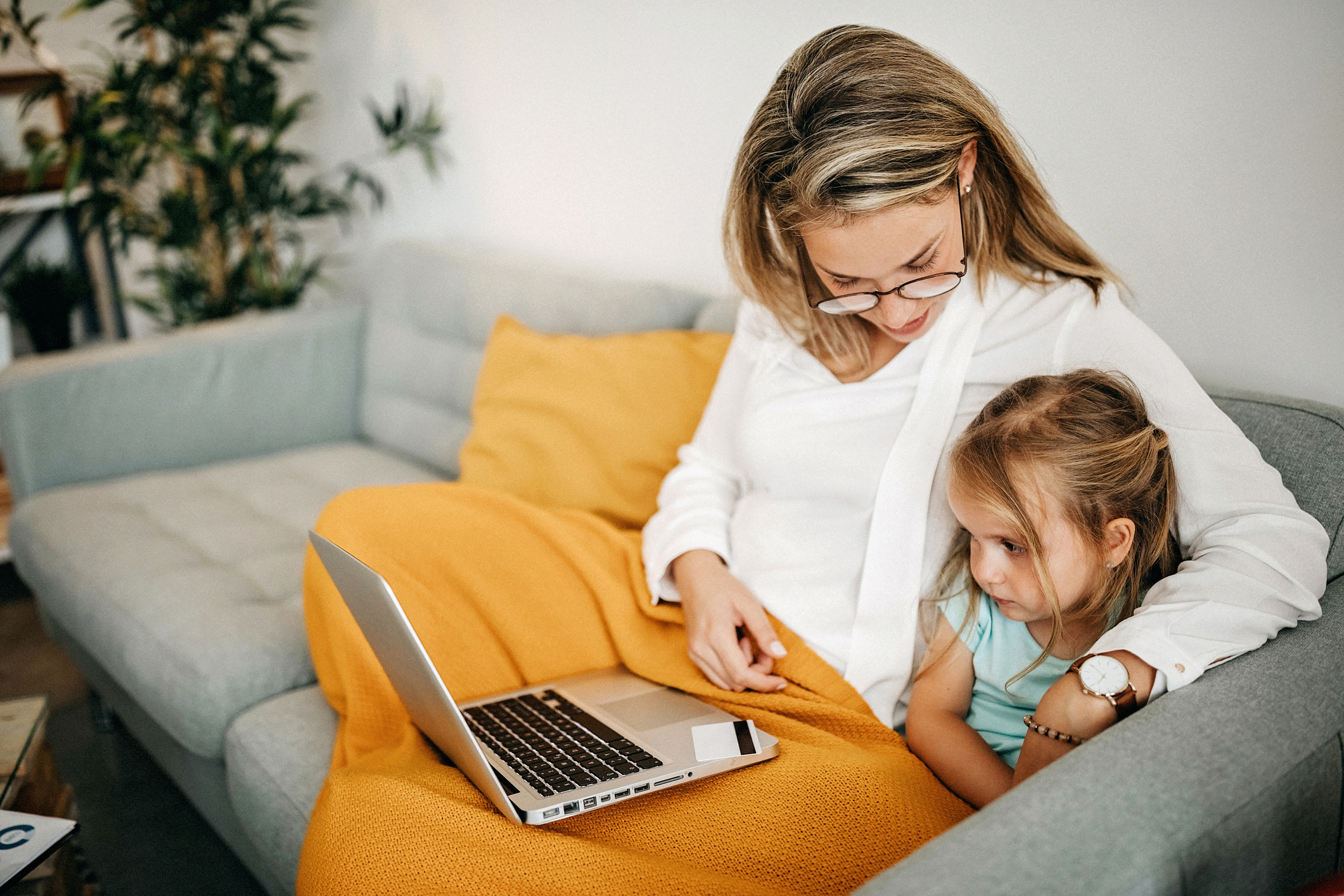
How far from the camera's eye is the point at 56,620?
196 cm

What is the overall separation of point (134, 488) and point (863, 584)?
1735mm

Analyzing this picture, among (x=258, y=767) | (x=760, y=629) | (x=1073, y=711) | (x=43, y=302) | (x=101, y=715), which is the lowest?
(x=101, y=715)

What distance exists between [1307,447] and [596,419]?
998mm

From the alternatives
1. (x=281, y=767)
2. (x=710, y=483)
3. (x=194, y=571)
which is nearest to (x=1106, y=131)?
(x=710, y=483)

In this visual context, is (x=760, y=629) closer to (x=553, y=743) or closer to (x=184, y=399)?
(x=553, y=743)

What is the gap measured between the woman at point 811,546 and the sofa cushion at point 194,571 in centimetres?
23

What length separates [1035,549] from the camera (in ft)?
2.99

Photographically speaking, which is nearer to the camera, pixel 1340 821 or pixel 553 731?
pixel 1340 821

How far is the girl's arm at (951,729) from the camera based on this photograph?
0.96 metres

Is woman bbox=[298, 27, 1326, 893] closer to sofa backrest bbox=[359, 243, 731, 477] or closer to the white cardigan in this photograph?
the white cardigan

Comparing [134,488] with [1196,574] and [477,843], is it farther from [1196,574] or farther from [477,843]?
[1196,574]

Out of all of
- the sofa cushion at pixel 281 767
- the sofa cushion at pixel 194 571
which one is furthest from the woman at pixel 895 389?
the sofa cushion at pixel 194 571

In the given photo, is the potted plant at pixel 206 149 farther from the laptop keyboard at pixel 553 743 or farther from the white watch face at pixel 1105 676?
the white watch face at pixel 1105 676

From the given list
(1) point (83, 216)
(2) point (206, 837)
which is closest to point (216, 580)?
(2) point (206, 837)
